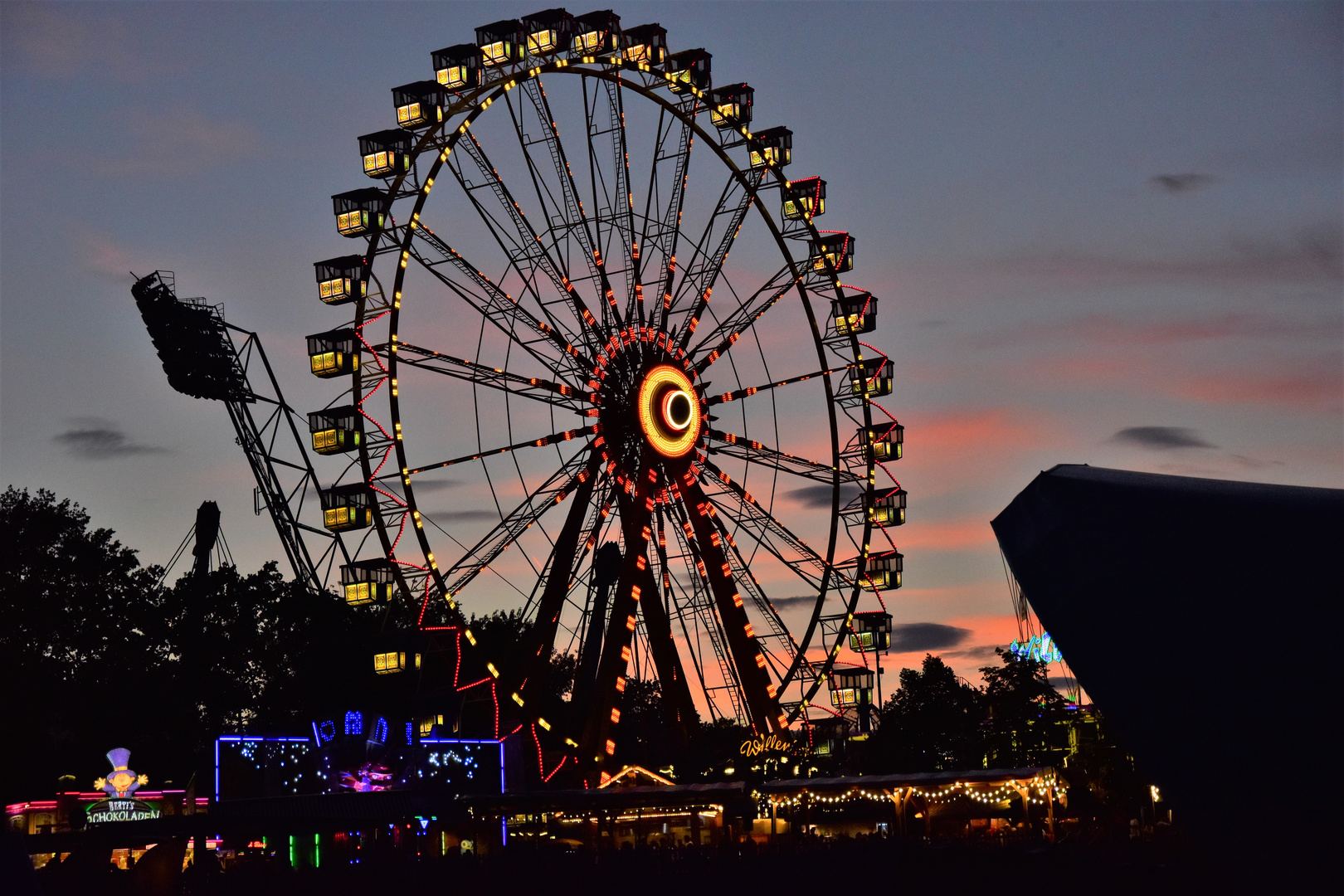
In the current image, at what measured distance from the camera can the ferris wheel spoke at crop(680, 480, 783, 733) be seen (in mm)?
40531

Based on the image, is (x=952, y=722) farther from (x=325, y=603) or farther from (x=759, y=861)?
(x=759, y=861)

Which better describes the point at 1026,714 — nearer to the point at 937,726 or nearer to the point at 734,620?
the point at 937,726

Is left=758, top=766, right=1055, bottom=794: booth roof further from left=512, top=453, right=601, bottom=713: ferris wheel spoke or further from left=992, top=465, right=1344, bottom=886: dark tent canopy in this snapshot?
left=992, top=465, right=1344, bottom=886: dark tent canopy

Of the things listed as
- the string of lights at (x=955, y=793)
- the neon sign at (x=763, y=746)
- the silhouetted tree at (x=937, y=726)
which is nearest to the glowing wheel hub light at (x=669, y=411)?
the neon sign at (x=763, y=746)

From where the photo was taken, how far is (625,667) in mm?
39375

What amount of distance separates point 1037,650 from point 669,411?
36791mm

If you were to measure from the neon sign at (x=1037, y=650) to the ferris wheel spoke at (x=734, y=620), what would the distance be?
25981 millimetres

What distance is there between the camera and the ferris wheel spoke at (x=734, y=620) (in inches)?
1596

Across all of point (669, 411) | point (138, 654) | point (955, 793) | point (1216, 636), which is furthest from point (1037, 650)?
point (1216, 636)

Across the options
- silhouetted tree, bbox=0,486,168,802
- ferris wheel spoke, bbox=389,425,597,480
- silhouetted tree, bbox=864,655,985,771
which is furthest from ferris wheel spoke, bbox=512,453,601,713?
silhouetted tree, bbox=864,655,985,771

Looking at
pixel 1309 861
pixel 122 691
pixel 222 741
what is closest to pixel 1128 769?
pixel 222 741

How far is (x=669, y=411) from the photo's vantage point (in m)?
39.4

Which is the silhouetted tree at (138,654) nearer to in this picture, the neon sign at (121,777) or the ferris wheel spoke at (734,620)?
the neon sign at (121,777)

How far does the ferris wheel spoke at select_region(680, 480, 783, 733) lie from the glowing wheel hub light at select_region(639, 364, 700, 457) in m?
1.45
